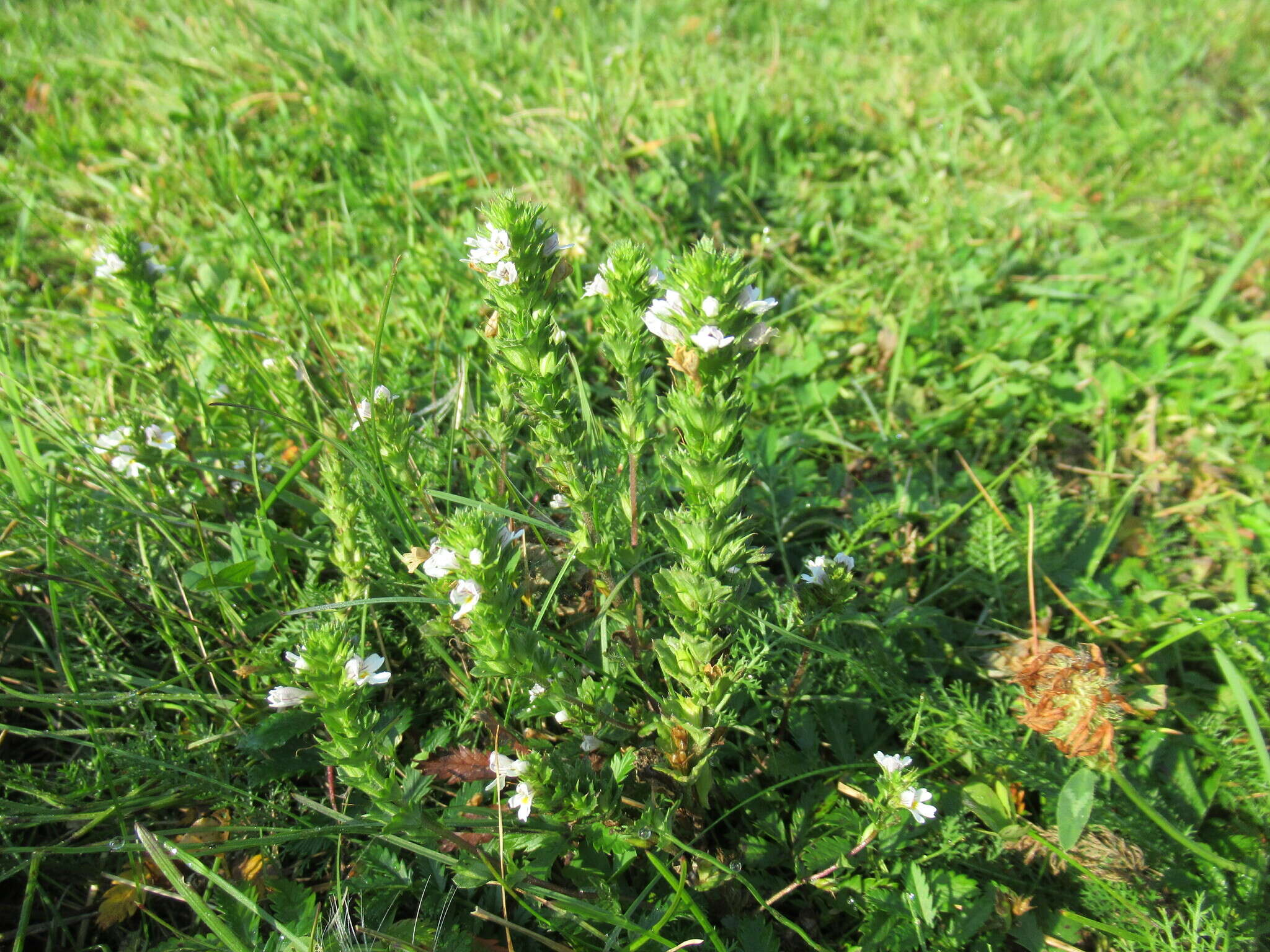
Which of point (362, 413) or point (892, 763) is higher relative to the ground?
point (362, 413)

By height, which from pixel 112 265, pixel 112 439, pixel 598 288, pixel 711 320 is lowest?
pixel 112 439

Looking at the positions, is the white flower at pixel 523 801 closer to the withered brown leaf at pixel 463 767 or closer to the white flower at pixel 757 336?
the withered brown leaf at pixel 463 767

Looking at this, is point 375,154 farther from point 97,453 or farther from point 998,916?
point 998,916

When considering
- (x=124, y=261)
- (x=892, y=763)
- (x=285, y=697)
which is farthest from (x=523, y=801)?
(x=124, y=261)

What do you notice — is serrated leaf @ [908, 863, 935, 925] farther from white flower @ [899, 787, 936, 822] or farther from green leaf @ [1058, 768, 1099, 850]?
green leaf @ [1058, 768, 1099, 850]

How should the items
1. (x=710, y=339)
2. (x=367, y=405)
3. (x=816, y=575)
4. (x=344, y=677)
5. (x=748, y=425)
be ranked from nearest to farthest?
(x=710, y=339) < (x=344, y=677) < (x=816, y=575) < (x=367, y=405) < (x=748, y=425)

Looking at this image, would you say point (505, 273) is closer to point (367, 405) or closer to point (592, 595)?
point (367, 405)

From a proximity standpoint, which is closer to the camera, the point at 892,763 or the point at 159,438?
the point at 892,763

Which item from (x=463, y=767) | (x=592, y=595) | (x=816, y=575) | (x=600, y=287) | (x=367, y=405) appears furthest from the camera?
(x=592, y=595)

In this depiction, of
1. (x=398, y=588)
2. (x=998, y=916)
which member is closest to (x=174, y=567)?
(x=398, y=588)
